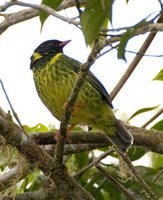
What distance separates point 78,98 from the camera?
3883mm

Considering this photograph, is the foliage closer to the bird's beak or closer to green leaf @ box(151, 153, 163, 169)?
green leaf @ box(151, 153, 163, 169)

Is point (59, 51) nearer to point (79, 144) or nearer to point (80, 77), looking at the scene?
point (79, 144)

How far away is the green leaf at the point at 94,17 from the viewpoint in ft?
6.44

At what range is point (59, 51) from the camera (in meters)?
4.47

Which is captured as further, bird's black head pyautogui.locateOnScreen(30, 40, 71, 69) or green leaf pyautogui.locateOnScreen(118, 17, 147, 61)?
bird's black head pyautogui.locateOnScreen(30, 40, 71, 69)

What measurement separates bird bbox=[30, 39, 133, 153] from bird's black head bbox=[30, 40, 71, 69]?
1.05 feet

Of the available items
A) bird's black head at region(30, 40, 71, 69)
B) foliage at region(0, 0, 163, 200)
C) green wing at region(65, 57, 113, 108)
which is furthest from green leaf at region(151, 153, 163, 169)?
bird's black head at region(30, 40, 71, 69)

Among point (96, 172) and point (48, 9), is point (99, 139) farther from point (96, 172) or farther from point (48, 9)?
point (48, 9)

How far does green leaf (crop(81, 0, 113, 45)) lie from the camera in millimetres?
1964

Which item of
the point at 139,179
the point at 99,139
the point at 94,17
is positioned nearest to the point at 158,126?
the point at 99,139

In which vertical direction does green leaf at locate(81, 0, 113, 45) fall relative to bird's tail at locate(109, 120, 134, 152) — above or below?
above

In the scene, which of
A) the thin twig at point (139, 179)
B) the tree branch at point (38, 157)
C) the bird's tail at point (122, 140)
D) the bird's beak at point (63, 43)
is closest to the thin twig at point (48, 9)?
the tree branch at point (38, 157)

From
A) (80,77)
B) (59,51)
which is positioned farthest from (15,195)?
(59,51)

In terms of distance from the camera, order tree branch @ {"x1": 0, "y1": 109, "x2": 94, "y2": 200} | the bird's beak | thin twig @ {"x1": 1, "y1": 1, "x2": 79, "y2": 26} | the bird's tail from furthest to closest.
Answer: the bird's beak, the bird's tail, tree branch @ {"x1": 0, "y1": 109, "x2": 94, "y2": 200}, thin twig @ {"x1": 1, "y1": 1, "x2": 79, "y2": 26}
